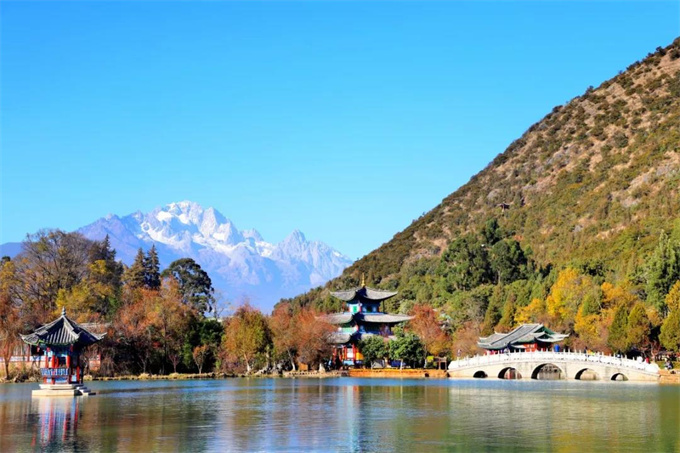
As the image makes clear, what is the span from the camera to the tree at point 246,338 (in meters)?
68.5

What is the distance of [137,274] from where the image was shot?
314 feet

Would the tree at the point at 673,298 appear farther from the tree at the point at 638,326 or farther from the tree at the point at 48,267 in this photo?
the tree at the point at 48,267

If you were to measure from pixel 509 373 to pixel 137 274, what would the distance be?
43906 mm

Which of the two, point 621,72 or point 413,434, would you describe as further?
point 621,72

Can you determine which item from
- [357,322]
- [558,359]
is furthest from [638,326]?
[357,322]

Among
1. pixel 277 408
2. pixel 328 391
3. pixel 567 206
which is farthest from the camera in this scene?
pixel 567 206

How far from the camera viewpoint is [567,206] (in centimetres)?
11738

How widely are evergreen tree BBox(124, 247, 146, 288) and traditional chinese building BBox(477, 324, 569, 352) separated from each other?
37.3 m

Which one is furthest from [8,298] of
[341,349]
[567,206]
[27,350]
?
[567,206]

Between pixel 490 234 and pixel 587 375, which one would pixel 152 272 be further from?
pixel 587 375

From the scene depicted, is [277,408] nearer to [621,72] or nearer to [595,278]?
[595,278]

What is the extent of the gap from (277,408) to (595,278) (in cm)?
4628

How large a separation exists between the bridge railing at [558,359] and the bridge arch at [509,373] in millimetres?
1156

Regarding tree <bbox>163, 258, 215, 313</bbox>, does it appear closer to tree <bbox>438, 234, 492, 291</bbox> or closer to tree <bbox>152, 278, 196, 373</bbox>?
tree <bbox>438, 234, 492, 291</bbox>
